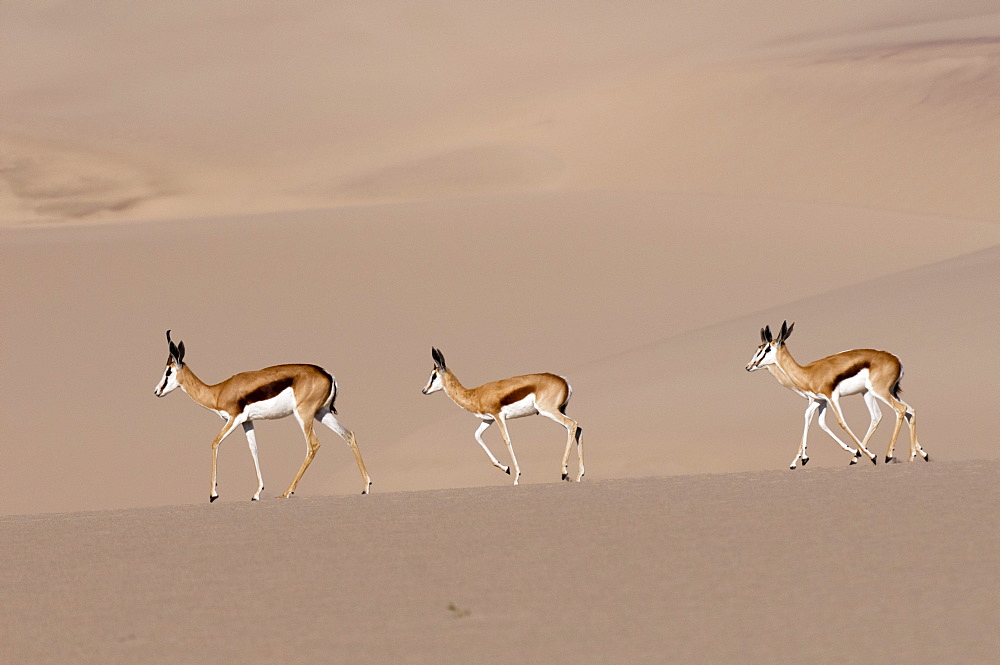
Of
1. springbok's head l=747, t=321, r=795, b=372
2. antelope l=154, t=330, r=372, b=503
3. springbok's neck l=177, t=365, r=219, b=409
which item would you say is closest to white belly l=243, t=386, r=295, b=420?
antelope l=154, t=330, r=372, b=503

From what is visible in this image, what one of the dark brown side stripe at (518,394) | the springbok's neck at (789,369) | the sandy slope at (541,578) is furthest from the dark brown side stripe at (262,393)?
the springbok's neck at (789,369)

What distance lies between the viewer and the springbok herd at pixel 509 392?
17203mm

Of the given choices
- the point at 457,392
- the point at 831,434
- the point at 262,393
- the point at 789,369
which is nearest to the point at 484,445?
the point at 457,392

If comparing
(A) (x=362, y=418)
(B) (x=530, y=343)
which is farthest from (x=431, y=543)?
(B) (x=530, y=343)

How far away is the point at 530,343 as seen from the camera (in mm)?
36969

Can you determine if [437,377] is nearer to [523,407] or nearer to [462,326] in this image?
[523,407]

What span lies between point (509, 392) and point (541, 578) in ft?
25.6

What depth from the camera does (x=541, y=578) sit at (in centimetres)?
1073

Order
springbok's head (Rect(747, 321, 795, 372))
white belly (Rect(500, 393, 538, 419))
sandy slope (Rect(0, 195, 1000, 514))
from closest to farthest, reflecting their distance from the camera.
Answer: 1. springbok's head (Rect(747, 321, 795, 372))
2. white belly (Rect(500, 393, 538, 419))
3. sandy slope (Rect(0, 195, 1000, 514))

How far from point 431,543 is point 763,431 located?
13.9 meters

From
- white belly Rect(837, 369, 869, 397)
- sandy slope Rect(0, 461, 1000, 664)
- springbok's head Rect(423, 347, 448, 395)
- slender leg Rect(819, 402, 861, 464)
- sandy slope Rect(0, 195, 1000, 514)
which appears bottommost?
sandy slope Rect(0, 461, 1000, 664)

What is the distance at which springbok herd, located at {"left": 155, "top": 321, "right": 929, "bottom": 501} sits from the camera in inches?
677

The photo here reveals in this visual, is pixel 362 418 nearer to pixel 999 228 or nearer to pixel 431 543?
pixel 431 543

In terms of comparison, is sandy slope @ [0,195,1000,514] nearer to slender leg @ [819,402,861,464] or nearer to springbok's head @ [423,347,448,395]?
slender leg @ [819,402,861,464]
